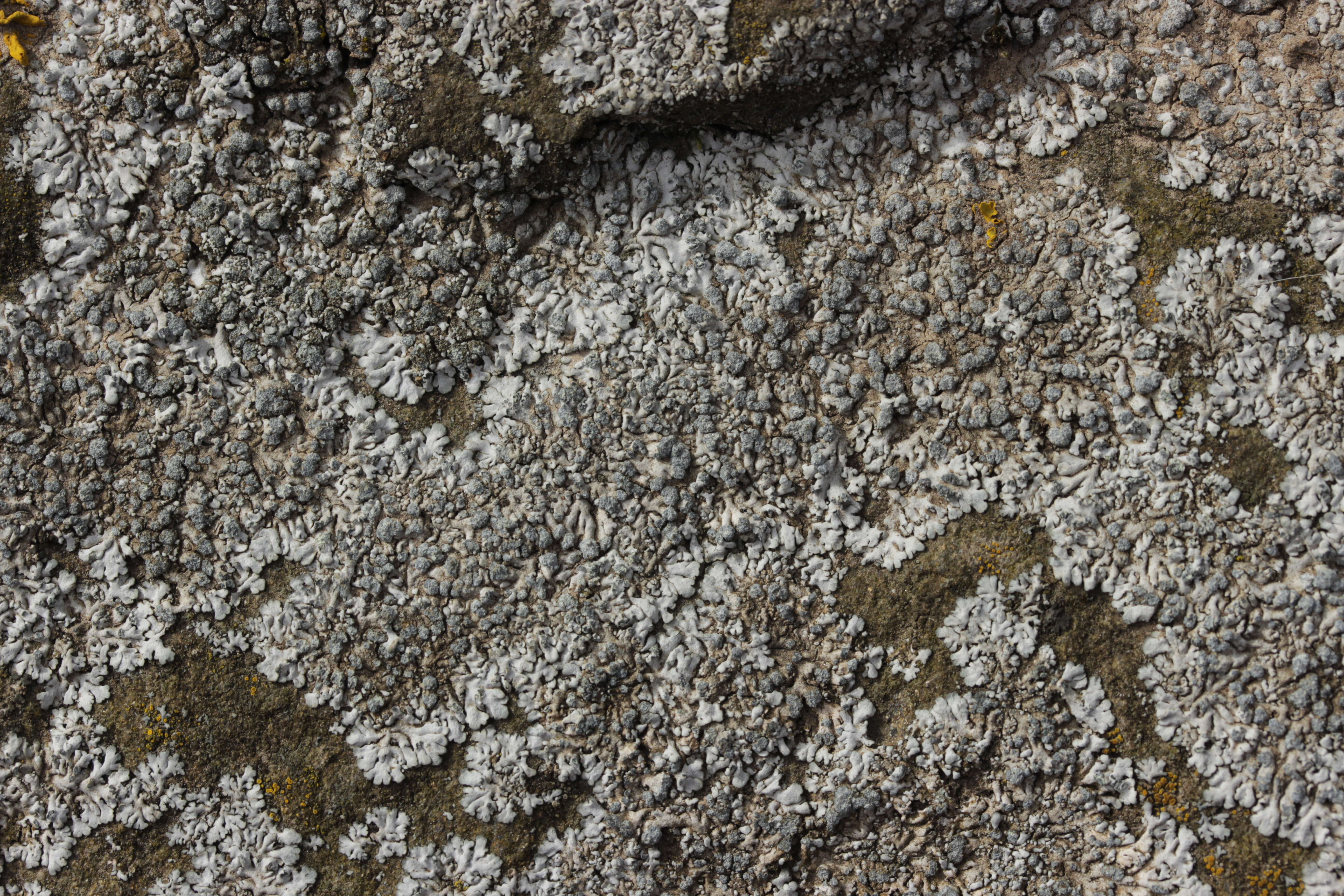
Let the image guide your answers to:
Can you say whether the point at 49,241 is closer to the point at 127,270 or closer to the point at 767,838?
the point at 127,270

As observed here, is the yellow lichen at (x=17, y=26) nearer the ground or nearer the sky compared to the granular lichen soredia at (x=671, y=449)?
nearer the sky

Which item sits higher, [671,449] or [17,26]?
[17,26]

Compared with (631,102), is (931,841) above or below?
below

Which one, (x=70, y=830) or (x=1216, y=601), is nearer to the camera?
(x=1216, y=601)

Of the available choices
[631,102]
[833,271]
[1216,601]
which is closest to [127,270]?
[631,102]

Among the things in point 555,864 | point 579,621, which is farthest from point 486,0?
point 555,864

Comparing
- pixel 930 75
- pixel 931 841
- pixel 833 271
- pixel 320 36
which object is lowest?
pixel 931 841

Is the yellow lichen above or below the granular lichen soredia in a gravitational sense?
above
